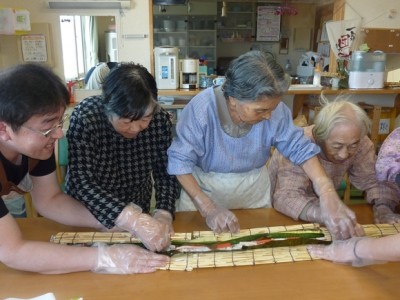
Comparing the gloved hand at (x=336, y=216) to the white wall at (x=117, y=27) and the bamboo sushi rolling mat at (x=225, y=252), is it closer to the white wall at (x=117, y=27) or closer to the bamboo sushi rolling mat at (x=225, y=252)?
the bamboo sushi rolling mat at (x=225, y=252)

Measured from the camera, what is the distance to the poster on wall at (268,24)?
6.28 metres

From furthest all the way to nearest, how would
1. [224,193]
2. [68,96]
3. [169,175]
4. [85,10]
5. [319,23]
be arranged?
[319,23]
[85,10]
[224,193]
[169,175]
[68,96]

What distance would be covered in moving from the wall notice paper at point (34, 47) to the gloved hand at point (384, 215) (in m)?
2.96

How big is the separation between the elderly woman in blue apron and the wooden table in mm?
194

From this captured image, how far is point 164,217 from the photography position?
1306mm

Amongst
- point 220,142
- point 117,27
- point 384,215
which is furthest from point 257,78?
point 117,27

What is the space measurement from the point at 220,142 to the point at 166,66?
1.98 m

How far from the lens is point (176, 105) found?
3305mm

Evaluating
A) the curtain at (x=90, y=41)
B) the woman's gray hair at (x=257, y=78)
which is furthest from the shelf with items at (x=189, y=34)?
the woman's gray hair at (x=257, y=78)

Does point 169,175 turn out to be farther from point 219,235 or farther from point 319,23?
point 319,23

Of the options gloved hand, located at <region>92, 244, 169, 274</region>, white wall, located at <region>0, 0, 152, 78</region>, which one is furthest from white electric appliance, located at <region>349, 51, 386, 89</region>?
gloved hand, located at <region>92, 244, 169, 274</region>

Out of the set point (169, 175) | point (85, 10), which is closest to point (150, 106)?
point (169, 175)

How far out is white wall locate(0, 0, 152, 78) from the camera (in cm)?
323

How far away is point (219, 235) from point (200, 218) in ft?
0.54
